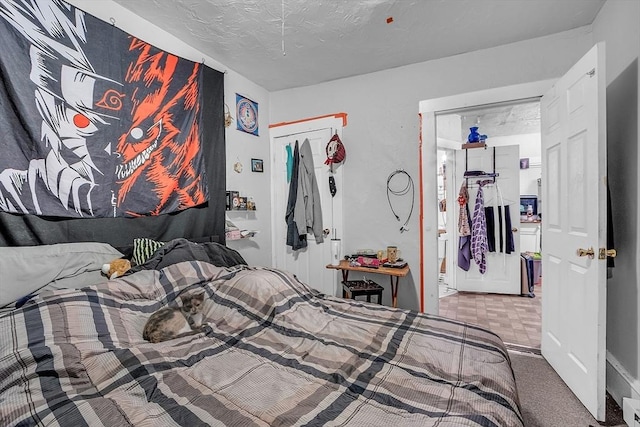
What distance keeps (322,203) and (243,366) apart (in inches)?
93.8

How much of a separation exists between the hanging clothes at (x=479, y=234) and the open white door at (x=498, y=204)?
2.4 inches

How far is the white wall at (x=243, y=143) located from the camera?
87.7 inches

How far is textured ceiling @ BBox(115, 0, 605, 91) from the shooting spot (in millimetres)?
2074

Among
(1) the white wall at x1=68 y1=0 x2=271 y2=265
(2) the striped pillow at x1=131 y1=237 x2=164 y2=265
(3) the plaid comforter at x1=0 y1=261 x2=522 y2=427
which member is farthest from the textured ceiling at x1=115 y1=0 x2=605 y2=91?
(3) the plaid comforter at x1=0 y1=261 x2=522 y2=427

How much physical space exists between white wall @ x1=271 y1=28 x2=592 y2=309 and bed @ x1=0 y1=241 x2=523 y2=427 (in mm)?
1513

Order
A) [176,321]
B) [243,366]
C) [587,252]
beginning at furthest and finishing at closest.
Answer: [587,252] < [176,321] < [243,366]

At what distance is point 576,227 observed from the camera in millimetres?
1910

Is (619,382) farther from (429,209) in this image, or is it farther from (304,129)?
(304,129)

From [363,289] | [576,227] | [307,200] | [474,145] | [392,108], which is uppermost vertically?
[392,108]

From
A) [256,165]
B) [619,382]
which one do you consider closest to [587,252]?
[619,382]

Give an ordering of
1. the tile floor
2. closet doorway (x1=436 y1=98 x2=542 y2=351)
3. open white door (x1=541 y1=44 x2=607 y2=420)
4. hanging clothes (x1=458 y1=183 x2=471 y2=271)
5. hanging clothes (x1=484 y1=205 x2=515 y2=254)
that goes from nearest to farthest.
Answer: open white door (x1=541 y1=44 x2=607 y2=420), the tile floor, closet doorway (x1=436 y1=98 x2=542 y2=351), hanging clothes (x1=484 y1=205 x2=515 y2=254), hanging clothes (x1=458 y1=183 x2=471 y2=271)

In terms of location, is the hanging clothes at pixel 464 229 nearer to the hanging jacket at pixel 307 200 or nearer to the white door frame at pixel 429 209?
the white door frame at pixel 429 209

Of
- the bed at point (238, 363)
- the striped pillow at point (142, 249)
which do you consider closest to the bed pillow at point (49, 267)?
the bed at point (238, 363)

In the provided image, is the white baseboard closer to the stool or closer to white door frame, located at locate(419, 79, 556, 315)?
white door frame, located at locate(419, 79, 556, 315)
